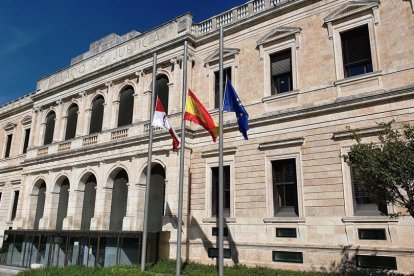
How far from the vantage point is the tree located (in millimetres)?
9391

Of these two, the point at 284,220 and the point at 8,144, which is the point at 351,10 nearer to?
the point at 284,220

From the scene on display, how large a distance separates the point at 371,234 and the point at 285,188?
3.94 meters

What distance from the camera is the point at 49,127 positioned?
2802 cm

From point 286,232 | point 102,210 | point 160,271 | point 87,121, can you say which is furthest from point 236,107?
point 87,121

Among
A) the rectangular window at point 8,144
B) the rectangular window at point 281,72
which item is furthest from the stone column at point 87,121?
the rectangular window at point 8,144

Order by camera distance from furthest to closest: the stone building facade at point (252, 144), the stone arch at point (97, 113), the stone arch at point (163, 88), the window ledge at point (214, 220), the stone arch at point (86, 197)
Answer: the stone arch at point (97, 113) < the stone arch at point (86, 197) < the stone arch at point (163, 88) < the window ledge at point (214, 220) < the stone building facade at point (252, 144)

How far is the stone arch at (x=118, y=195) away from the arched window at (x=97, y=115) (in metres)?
3.79

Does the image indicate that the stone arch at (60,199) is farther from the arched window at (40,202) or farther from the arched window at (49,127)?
the arched window at (49,127)

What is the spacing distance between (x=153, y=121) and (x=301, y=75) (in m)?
6.77

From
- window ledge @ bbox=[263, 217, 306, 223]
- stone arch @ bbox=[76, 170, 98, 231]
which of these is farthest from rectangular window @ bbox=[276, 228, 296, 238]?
stone arch @ bbox=[76, 170, 98, 231]

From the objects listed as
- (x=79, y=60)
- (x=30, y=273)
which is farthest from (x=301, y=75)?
(x=79, y=60)

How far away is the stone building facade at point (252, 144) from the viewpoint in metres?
14.2

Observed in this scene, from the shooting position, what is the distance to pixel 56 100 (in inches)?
1069

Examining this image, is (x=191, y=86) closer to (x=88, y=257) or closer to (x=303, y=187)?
(x=303, y=187)
